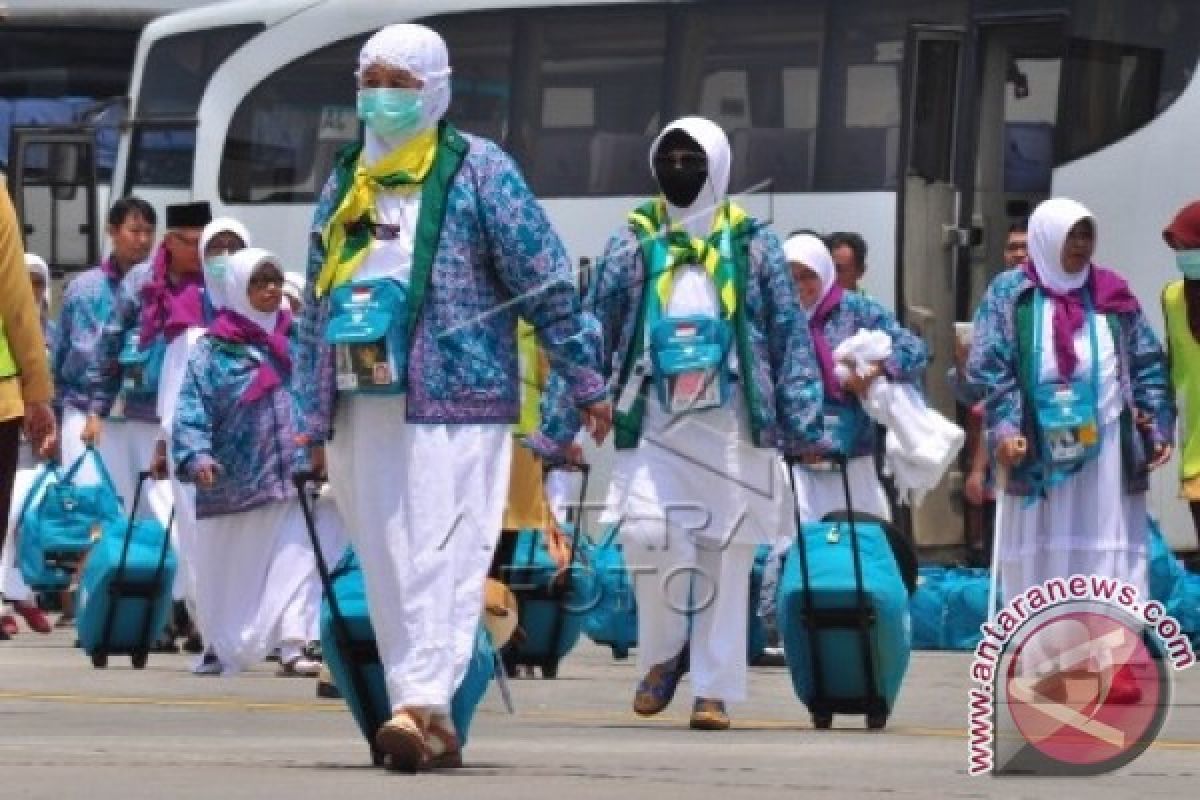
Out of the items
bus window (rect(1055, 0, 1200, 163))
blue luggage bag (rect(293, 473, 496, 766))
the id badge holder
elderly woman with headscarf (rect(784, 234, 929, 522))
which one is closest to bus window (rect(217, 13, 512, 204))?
bus window (rect(1055, 0, 1200, 163))

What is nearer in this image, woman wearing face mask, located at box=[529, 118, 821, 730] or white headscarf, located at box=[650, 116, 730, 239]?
woman wearing face mask, located at box=[529, 118, 821, 730]

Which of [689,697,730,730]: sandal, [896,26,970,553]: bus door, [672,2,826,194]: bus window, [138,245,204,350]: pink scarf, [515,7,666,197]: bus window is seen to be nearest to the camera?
[689,697,730,730]: sandal

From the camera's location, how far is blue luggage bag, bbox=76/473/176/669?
56.6 feet

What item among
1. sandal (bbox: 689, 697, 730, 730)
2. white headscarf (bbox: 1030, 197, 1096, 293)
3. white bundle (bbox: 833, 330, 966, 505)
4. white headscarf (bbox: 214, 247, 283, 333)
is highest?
white headscarf (bbox: 1030, 197, 1096, 293)

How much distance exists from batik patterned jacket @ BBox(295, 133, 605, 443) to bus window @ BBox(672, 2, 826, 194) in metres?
14.7

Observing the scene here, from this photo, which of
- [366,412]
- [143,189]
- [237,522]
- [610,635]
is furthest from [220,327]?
[143,189]

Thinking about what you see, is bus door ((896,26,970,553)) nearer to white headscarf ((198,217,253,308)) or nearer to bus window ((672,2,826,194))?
bus window ((672,2,826,194))

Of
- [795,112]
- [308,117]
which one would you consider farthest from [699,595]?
[308,117]

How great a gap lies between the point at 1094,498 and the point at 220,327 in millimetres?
3463

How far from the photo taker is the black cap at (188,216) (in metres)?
18.2

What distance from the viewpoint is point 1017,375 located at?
15234 millimetres

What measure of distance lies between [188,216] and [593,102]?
9.04m

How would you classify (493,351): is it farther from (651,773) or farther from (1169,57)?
(1169,57)

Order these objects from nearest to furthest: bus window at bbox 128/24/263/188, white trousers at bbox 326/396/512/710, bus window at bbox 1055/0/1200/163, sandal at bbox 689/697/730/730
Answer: white trousers at bbox 326/396/512/710 → sandal at bbox 689/697/730/730 → bus window at bbox 1055/0/1200/163 → bus window at bbox 128/24/263/188
